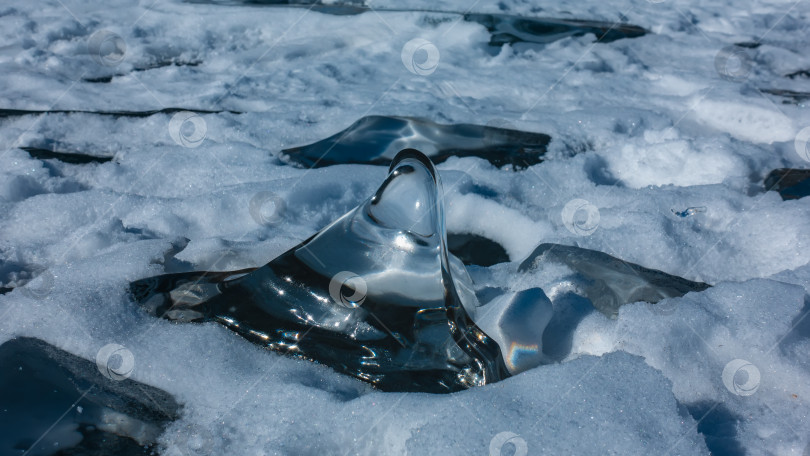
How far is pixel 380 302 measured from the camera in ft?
4.87

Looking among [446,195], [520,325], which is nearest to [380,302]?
[520,325]

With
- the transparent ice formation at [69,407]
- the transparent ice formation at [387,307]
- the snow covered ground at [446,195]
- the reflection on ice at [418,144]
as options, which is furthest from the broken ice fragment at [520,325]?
the reflection on ice at [418,144]

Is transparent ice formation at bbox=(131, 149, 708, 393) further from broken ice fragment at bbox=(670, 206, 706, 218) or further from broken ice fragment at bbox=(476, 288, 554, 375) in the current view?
broken ice fragment at bbox=(670, 206, 706, 218)

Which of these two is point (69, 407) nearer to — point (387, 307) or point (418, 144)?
point (387, 307)

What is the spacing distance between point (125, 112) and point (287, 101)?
800mm

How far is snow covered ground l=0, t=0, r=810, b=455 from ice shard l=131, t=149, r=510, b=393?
0.07 metres

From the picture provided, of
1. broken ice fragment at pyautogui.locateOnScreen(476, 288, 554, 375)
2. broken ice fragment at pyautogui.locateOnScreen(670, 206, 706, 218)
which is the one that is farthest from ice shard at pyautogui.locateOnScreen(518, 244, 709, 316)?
broken ice fragment at pyautogui.locateOnScreen(670, 206, 706, 218)

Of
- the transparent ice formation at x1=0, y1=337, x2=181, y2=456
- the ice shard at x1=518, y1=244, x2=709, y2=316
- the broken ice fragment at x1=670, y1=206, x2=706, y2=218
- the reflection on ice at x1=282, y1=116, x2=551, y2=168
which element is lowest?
the reflection on ice at x1=282, y1=116, x2=551, y2=168

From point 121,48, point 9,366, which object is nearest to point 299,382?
point 9,366

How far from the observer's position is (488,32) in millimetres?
4129

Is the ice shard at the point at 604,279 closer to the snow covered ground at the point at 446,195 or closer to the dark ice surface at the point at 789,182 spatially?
the snow covered ground at the point at 446,195

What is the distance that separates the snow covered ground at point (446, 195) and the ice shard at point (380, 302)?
0.07 meters

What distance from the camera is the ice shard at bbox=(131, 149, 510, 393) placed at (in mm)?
1450

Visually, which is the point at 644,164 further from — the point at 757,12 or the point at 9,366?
the point at 757,12
